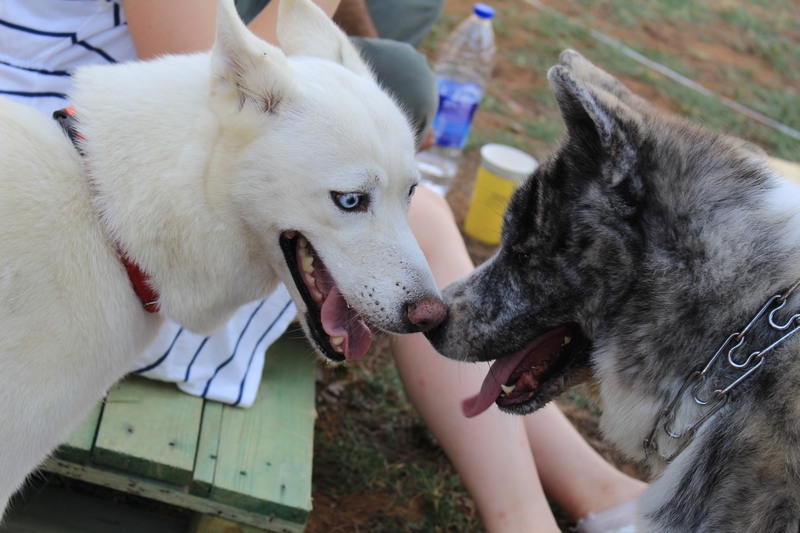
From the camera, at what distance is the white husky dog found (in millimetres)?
1744

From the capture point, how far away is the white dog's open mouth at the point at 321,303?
78.6 inches

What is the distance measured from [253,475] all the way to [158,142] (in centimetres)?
104

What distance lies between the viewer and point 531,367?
2107 mm

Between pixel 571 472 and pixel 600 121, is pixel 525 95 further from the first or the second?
pixel 600 121

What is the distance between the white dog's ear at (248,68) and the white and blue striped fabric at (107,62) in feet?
2.74

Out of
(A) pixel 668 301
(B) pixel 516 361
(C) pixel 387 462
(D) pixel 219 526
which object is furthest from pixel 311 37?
(C) pixel 387 462

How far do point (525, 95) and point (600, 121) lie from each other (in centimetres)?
552

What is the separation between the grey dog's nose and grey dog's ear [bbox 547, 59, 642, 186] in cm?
54

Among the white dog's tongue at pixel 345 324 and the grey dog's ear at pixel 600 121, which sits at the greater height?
the grey dog's ear at pixel 600 121

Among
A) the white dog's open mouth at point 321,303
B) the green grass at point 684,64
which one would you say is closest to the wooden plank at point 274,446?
the white dog's open mouth at point 321,303

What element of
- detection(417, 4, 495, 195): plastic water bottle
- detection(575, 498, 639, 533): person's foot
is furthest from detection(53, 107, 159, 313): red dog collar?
detection(417, 4, 495, 195): plastic water bottle

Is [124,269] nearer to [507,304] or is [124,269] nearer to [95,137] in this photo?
[95,137]

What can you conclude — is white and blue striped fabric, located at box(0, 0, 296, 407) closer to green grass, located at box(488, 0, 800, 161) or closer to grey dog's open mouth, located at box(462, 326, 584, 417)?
grey dog's open mouth, located at box(462, 326, 584, 417)

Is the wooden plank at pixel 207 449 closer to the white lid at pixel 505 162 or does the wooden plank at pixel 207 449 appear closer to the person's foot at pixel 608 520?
the person's foot at pixel 608 520
